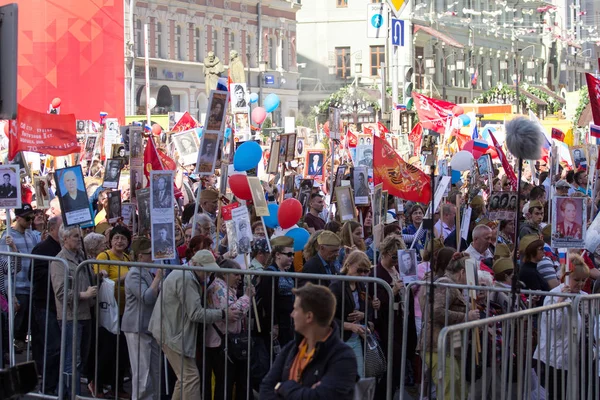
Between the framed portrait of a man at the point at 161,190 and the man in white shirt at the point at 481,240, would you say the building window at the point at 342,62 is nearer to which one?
the man in white shirt at the point at 481,240

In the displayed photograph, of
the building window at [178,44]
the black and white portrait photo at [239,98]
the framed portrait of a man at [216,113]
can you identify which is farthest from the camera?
the building window at [178,44]

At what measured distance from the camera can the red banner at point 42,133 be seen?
43.7 feet

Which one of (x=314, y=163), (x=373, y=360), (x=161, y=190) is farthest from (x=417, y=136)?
(x=373, y=360)

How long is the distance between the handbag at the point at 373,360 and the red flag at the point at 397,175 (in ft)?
15.2

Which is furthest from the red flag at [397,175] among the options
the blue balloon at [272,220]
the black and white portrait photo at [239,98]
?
the black and white portrait photo at [239,98]

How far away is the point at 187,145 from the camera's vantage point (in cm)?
1556

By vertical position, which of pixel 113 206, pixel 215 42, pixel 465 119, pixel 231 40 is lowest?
pixel 113 206

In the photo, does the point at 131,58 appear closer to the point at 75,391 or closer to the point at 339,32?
the point at 339,32

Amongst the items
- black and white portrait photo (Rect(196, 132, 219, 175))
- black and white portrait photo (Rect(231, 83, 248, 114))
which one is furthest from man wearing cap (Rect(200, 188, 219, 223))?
black and white portrait photo (Rect(231, 83, 248, 114))

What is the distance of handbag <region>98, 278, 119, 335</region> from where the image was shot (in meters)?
8.29

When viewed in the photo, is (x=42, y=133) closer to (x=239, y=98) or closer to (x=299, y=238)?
(x=299, y=238)

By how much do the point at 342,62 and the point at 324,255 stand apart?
6144 cm

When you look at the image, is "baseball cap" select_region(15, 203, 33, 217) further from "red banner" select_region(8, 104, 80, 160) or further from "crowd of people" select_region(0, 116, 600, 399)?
"red banner" select_region(8, 104, 80, 160)

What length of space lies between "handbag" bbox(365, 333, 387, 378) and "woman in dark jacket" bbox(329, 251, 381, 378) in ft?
0.14
